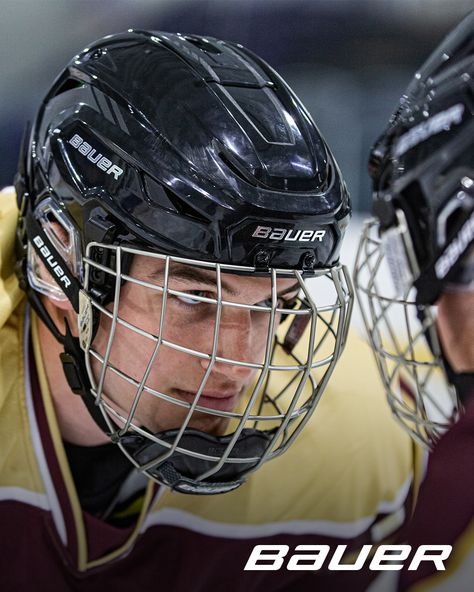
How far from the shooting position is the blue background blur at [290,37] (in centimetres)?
248

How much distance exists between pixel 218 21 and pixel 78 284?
1604 mm

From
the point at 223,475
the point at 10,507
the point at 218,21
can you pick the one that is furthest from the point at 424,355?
the point at 218,21

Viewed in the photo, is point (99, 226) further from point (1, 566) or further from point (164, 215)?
point (1, 566)

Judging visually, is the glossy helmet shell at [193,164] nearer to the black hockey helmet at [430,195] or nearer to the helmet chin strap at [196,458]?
the black hockey helmet at [430,195]

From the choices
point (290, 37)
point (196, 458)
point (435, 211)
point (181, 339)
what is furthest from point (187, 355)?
point (290, 37)

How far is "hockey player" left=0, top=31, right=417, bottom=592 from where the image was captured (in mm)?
991

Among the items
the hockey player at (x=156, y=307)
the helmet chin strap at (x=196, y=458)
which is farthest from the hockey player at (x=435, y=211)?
the helmet chin strap at (x=196, y=458)

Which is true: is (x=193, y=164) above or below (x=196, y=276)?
above

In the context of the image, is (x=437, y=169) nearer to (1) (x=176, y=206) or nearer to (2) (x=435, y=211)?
(2) (x=435, y=211)

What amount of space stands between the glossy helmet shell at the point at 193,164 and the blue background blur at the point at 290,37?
1.43 meters

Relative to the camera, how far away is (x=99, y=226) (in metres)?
1.02

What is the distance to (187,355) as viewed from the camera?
1.06 metres

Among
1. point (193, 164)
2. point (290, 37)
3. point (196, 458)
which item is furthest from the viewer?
point (290, 37)

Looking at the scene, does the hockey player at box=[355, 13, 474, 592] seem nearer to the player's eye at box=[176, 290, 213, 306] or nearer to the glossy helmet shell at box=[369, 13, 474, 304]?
the glossy helmet shell at box=[369, 13, 474, 304]
